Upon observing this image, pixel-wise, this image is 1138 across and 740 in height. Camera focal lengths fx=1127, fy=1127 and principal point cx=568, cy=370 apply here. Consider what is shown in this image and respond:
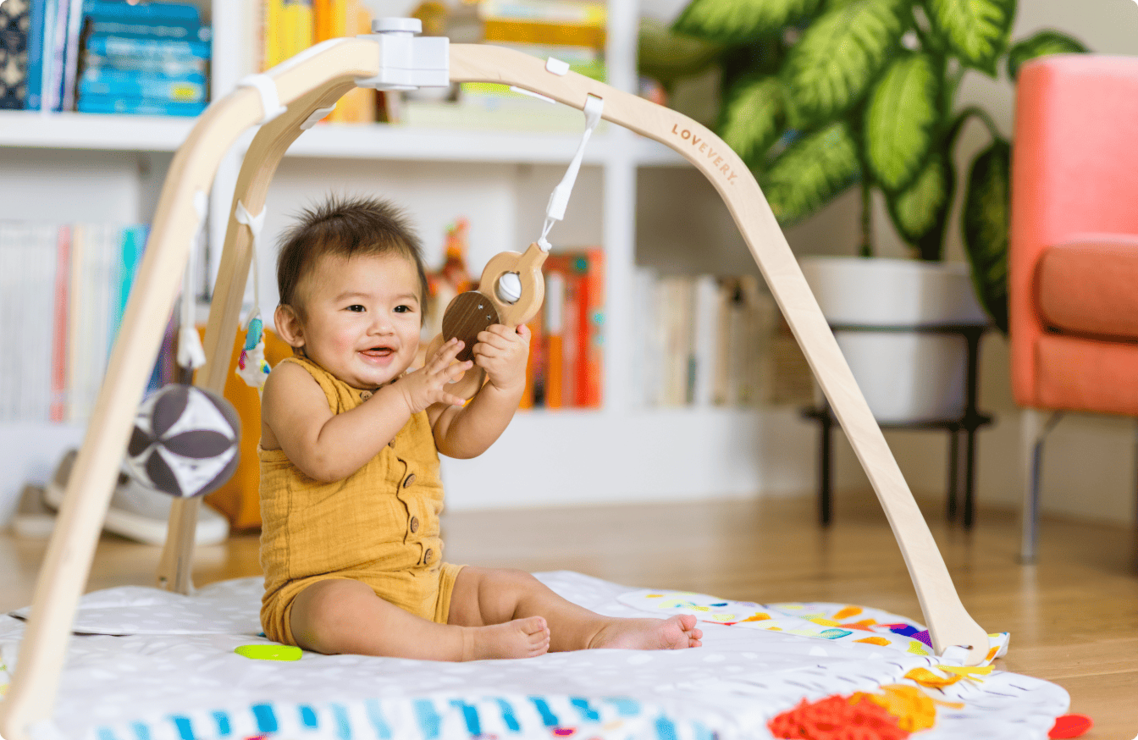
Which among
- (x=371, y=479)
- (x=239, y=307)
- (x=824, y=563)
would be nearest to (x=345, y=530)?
(x=371, y=479)

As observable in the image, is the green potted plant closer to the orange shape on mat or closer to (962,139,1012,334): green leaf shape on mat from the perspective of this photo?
(962,139,1012,334): green leaf shape on mat

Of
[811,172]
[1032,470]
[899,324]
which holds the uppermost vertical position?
[811,172]

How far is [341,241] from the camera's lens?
972mm

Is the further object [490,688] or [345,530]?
[345,530]

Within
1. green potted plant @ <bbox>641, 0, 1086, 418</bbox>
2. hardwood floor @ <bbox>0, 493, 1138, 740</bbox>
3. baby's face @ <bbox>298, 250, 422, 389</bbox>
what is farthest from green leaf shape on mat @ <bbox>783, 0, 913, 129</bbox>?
baby's face @ <bbox>298, 250, 422, 389</bbox>

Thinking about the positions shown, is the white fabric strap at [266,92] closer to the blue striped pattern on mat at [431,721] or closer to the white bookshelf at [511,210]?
the blue striped pattern on mat at [431,721]

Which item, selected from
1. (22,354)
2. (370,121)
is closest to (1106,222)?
(370,121)

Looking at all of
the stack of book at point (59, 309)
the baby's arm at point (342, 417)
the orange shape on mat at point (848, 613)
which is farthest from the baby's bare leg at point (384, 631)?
the stack of book at point (59, 309)

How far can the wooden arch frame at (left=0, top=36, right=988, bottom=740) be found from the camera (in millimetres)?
695

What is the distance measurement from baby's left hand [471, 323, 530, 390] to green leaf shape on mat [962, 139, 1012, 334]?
42.4 inches

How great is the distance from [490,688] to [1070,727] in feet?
1.44

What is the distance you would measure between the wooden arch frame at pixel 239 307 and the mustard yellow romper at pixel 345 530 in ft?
0.65

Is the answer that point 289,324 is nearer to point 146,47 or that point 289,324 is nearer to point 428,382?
point 428,382

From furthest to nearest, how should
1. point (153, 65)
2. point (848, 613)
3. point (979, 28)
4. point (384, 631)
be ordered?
point (153, 65) < point (979, 28) < point (848, 613) < point (384, 631)
